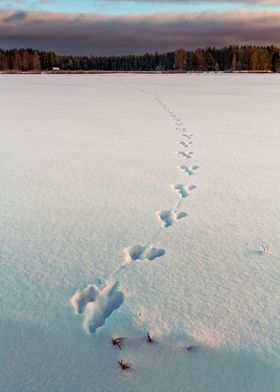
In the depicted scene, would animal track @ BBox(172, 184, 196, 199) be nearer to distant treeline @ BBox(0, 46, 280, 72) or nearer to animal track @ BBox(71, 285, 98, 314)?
animal track @ BBox(71, 285, 98, 314)

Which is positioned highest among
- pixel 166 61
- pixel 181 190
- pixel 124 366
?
pixel 166 61

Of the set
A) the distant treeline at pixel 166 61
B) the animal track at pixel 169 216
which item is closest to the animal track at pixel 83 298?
the animal track at pixel 169 216

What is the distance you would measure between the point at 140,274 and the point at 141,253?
0.32 metres

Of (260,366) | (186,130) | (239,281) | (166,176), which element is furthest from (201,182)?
(186,130)

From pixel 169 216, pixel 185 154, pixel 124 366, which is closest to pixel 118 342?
pixel 124 366

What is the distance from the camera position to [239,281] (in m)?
2.58

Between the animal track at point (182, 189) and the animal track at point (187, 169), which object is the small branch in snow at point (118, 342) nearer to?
the animal track at point (182, 189)

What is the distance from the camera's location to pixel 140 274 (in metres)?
2.70

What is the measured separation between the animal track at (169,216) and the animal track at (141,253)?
1.58 ft

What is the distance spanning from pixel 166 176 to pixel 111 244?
198 cm

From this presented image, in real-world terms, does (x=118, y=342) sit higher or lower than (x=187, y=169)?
lower

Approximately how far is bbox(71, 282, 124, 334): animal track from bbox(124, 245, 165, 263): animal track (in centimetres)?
37

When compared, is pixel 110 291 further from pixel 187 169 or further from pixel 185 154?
pixel 185 154

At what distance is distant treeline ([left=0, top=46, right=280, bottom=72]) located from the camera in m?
82.4
